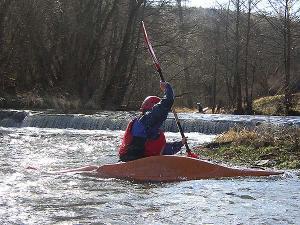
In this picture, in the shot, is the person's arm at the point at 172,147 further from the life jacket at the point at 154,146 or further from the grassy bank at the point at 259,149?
the grassy bank at the point at 259,149

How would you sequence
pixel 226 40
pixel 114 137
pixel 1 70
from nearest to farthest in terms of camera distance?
pixel 114 137, pixel 1 70, pixel 226 40

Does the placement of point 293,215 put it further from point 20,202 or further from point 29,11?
point 29,11

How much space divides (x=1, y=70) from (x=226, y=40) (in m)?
12.8

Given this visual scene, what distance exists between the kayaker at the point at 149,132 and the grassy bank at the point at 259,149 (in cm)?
174

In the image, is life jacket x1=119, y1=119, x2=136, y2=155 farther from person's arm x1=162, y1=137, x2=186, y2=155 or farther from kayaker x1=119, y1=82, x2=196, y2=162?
person's arm x1=162, y1=137, x2=186, y2=155

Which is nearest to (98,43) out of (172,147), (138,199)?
(172,147)

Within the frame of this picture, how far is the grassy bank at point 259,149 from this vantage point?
933cm

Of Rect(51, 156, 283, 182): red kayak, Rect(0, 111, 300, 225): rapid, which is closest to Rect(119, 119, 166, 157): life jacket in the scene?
Rect(51, 156, 283, 182): red kayak

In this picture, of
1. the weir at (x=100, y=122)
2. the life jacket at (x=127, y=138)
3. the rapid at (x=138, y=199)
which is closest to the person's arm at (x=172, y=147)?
the life jacket at (x=127, y=138)

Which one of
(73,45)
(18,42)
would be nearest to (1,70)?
(18,42)

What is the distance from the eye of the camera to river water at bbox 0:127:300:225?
545 centimetres

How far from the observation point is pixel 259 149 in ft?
33.9

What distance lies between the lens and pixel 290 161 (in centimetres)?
918

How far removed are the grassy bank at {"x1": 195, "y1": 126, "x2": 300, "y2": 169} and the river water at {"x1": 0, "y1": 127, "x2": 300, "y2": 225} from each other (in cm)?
101
